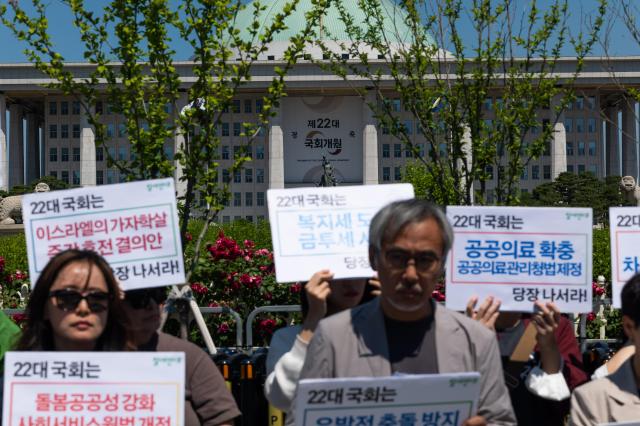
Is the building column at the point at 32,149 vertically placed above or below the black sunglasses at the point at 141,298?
above

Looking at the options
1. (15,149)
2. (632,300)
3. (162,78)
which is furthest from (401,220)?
(15,149)

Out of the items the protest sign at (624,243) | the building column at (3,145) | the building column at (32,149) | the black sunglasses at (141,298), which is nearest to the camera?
the black sunglasses at (141,298)

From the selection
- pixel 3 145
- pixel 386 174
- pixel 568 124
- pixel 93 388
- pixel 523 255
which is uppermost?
pixel 568 124

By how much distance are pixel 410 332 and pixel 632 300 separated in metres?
0.82

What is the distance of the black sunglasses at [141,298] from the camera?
3.52 m

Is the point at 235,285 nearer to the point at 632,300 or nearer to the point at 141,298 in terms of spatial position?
the point at 141,298

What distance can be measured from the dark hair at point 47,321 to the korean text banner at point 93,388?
16 centimetres

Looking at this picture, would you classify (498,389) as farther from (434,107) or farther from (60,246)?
(434,107)

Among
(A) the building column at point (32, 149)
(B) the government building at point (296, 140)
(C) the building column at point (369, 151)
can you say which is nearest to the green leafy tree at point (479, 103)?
(B) the government building at point (296, 140)

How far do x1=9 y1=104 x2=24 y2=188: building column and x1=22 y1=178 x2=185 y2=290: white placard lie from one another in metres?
87.2

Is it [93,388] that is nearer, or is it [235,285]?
[93,388]

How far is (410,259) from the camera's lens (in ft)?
8.61

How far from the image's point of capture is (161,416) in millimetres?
2887

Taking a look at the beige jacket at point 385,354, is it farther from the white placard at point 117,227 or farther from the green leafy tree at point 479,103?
the green leafy tree at point 479,103
